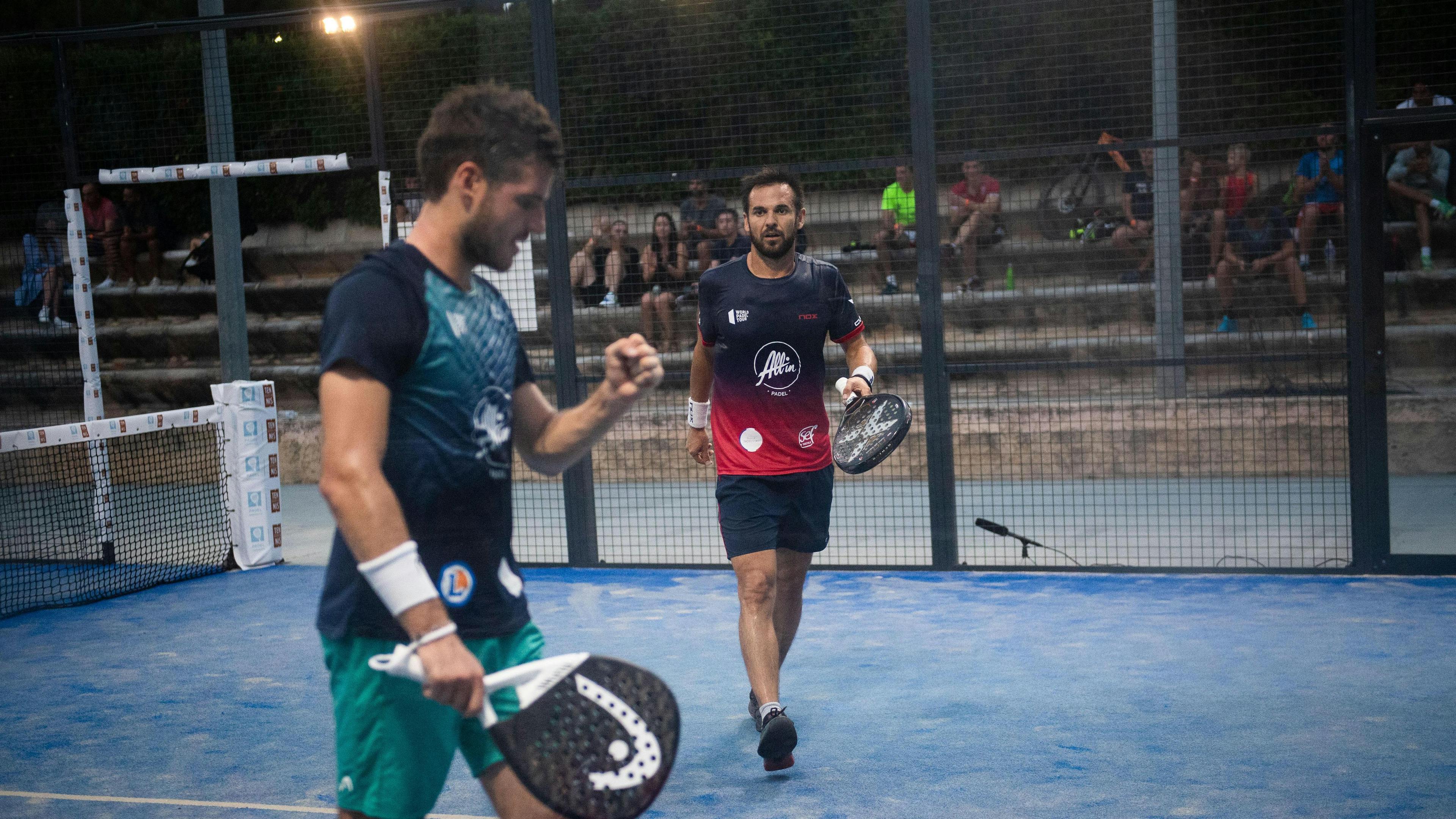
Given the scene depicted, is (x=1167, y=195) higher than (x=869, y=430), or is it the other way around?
(x=1167, y=195)

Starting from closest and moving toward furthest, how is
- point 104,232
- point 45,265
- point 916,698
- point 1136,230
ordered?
point 916,698 < point 1136,230 < point 45,265 < point 104,232

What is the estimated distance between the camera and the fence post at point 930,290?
24.0ft

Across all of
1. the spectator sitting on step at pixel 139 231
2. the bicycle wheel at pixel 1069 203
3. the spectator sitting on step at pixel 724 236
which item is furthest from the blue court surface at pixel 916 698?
the spectator sitting on step at pixel 139 231

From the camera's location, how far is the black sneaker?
14.2ft

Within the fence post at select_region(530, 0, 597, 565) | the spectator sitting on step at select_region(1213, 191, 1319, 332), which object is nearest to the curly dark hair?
the fence post at select_region(530, 0, 597, 565)

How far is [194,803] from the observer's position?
437 cm

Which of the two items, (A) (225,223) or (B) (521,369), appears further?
(A) (225,223)

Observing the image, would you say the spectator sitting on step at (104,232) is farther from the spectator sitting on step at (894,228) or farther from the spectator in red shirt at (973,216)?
the spectator in red shirt at (973,216)

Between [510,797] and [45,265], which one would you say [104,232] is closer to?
[45,265]

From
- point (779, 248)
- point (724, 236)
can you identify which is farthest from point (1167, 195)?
point (779, 248)

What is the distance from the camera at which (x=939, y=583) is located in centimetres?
728

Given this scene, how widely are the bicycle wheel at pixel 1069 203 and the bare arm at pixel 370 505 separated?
10.5 meters

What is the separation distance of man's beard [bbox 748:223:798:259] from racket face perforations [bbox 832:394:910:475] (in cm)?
62

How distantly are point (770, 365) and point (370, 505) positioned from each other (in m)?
2.81
